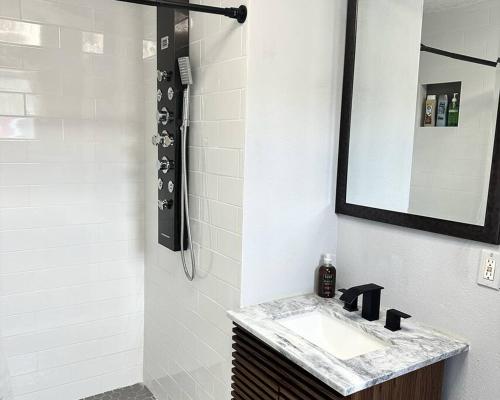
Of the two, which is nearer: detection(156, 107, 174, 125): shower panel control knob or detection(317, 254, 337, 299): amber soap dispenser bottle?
detection(317, 254, 337, 299): amber soap dispenser bottle

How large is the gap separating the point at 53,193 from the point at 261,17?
1420 millimetres

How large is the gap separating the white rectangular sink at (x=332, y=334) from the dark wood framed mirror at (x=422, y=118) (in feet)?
1.46

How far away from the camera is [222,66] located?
1834mm

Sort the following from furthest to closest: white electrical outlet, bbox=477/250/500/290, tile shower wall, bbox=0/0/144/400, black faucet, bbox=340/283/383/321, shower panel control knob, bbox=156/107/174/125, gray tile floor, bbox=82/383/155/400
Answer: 1. gray tile floor, bbox=82/383/155/400
2. tile shower wall, bbox=0/0/144/400
3. shower panel control knob, bbox=156/107/174/125
4. black faucet, bbox=340/283/383/321
5. white electrical outlet, bbox=477/250/500/290

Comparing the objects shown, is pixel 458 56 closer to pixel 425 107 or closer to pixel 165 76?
pixel 425 107

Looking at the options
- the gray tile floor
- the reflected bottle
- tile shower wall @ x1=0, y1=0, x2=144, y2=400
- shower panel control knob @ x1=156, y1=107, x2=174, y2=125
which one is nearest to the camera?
the reflected bottle

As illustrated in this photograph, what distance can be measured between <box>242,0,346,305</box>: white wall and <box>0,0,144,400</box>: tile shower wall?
41.3 inches

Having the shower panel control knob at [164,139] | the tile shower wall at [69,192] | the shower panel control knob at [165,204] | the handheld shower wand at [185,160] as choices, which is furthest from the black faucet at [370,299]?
the tile shower wall at [69,192]

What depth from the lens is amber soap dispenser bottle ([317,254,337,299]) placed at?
1.94m

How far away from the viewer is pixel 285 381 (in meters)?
1.52

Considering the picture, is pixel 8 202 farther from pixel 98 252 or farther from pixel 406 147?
pixel 406 147

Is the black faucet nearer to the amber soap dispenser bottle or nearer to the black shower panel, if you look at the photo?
the amber soap dispenser bottle

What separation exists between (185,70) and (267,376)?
1.27 m

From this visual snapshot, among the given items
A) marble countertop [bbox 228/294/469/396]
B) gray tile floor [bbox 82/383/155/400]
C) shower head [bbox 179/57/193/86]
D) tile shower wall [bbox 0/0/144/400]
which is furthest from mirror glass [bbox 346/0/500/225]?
gray tile floor [bbox 82/383/155/400]
